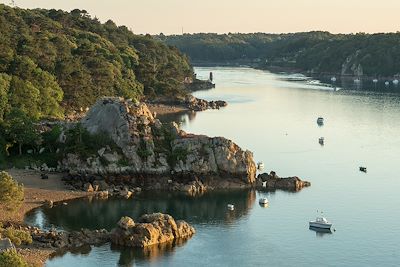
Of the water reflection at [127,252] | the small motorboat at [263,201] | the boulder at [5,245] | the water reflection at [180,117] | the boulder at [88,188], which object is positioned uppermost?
the water reflection at [180,117]

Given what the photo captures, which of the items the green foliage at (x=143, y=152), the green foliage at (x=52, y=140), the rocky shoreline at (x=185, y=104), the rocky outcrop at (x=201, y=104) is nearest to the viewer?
the green foliage at (x=143, y=152)

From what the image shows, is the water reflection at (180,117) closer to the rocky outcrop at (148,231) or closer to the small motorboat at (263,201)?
the small motorboat at (263,201)

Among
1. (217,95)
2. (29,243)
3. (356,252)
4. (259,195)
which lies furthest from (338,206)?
(217,95)

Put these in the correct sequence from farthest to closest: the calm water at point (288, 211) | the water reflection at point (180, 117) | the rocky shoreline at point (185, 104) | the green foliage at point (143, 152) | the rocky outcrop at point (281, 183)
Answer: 1. the rocky shoreline at point (185, 104)
2. the water reflection at point (180, 117)
3. the rocky outcrop at point (281, 183)
4. the green foliage at point (143, 152)
5. the calm water at point (288, 211)

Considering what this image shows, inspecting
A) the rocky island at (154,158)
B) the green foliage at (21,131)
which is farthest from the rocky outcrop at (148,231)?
the green foliage at (21,131)

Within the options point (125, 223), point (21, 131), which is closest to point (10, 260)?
point (125, 223)

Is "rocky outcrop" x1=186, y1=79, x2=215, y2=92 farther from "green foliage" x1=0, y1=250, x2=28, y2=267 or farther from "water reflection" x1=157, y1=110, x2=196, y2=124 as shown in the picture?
"green foliage" x1=0, y1=250, x2=28, y2=267

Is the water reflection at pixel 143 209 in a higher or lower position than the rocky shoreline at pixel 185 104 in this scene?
lower

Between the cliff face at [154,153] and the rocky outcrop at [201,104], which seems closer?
the cliff face at [154,153]
